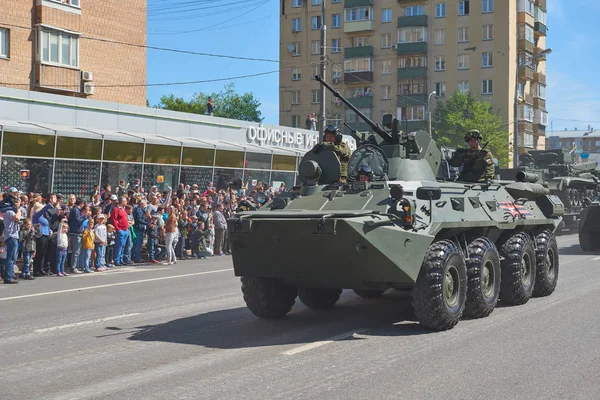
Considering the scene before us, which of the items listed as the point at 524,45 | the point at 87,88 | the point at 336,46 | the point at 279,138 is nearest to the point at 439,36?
the point at 524,45

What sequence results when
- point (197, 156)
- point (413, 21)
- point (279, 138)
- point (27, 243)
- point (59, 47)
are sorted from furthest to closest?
point (413, 21) < point (279, 138) < point (59, 47) < point (197, 156) < point (27, 243)

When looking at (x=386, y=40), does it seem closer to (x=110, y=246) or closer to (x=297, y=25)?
(x=297, y=25)

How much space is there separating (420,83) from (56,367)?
64486 millimetres

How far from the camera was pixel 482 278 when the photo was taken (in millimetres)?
10812

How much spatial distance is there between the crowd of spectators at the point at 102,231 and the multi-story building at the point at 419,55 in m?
44.9

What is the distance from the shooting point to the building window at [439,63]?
69.3 meters

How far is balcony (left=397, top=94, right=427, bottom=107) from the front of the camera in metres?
70.0

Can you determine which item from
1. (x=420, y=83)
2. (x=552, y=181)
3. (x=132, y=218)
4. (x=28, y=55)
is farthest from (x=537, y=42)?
(x=132, y=218)

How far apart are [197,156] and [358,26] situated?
Answer: 4483 centimetres

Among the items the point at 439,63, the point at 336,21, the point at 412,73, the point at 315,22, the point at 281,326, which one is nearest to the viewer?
the point at 281,326

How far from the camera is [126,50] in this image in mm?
37188

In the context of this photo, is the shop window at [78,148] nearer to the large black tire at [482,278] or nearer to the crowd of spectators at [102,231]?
the crowd of spectators at [102,231]

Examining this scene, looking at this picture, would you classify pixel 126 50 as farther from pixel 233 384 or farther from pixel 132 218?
pixel 233 384

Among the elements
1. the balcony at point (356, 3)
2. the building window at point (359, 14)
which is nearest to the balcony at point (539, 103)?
the building window at point (359, 14)
